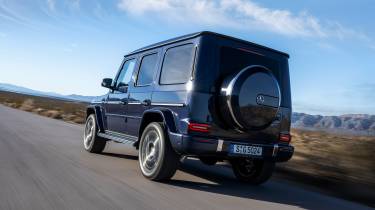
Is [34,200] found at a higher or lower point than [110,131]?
lower

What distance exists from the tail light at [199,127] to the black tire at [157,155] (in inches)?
19.1

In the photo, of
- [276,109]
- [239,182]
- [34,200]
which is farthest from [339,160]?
[34,200]

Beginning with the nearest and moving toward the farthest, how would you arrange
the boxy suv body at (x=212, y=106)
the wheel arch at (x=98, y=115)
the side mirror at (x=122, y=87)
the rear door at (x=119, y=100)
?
the boxy suv body at (x=212, y=106) → the rear door at (x=119, y=100) → the side mirror at (x=122, y=87) → the wheel arch at (x=98, y=115)

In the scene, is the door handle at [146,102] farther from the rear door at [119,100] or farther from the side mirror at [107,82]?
the side mirror at [107,82]

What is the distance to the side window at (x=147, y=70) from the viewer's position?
6.55 m

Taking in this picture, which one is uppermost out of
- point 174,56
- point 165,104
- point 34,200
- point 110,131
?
point 174,56

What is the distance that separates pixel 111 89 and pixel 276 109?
12.0 ft

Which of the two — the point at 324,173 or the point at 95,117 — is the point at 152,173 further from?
the point at 324,173

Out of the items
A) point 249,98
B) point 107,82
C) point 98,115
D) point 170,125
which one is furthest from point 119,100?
point 249,98

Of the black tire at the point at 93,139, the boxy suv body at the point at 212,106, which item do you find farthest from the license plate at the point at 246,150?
the black tire at the point at 93,139

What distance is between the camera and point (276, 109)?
5.53 m

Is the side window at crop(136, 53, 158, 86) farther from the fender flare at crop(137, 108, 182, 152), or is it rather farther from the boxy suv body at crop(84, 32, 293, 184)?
the fender flare at crop(137, 108, 182, 152)

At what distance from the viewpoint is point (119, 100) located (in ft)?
24.6

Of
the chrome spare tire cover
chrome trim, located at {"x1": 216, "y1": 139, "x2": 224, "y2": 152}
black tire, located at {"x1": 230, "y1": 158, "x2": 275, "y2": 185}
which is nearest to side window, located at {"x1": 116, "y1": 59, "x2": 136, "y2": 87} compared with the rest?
black tire, located at {"x1": 230, "y1": 158, "x2": 275, "y2": 185}
